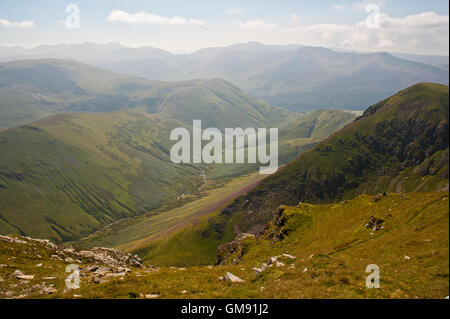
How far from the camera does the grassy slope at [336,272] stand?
18.7m

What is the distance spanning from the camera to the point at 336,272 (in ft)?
76.2

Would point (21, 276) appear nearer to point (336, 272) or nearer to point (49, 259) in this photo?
point (49, 259)

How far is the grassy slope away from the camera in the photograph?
18703 millimetres

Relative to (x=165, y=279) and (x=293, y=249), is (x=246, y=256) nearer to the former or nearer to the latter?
(x=293, y=249)

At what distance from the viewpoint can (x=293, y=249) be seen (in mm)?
60875

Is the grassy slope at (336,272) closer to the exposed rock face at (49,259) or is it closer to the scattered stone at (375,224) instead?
the exposed rock face at (49,259)

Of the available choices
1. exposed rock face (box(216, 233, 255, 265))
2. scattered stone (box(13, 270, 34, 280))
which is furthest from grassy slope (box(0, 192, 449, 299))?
exposed rock face (box(216, 233, 255, 265))

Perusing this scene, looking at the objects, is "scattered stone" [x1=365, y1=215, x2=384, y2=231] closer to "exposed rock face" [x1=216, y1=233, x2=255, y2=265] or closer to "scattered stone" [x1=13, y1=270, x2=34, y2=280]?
"exposed rock face" [x1=216, y1=233, x2=255, y2=265]

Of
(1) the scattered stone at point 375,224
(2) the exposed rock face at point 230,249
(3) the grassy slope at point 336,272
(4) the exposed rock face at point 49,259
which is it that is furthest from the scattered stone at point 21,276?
(2) the exposed rock face at point 230,249

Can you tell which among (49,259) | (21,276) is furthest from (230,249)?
(21,276)

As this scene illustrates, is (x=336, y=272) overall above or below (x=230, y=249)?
above
